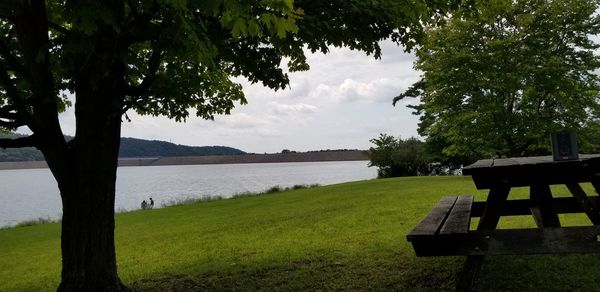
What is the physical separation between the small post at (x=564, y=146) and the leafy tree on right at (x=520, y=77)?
22218 millimetres

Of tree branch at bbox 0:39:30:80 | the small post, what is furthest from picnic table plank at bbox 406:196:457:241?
tree branch at bbox 0:39:30:80

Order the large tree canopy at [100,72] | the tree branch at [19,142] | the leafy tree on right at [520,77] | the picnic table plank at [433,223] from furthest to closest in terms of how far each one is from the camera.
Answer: the leafy tree on right at [520,77] → the tree branch at [19,142] → the large tree canopy at [100,72] → the picnic table plank at [433,223]

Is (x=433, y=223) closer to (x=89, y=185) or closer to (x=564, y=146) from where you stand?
(x=564, y=146)

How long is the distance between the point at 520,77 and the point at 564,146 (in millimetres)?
23788

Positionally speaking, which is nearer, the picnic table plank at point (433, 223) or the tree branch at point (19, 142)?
the picnic table plank at point (433, 223)

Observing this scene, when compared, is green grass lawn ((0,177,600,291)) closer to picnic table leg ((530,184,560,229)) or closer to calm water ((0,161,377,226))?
picnic table leg ((530,184,560,229))

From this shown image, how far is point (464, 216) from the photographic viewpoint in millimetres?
4469

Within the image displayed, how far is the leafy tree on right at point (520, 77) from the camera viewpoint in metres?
26.1

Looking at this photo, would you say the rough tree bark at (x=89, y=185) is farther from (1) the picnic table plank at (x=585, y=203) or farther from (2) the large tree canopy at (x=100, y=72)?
(1) the picnic table plank at (x=585, y=203)

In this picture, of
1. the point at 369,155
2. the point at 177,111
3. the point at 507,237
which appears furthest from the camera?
the point at 369,155

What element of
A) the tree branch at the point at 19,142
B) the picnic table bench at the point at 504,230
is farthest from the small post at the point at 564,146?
the tree branch at the point at 19,142

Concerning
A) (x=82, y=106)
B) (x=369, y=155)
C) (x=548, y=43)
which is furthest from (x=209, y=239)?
(x=369, y=155)

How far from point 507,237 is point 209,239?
8.60 metres

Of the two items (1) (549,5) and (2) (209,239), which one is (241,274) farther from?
(1) (549,5)
